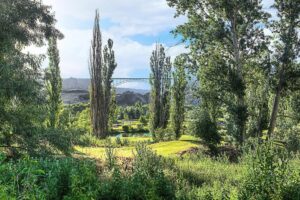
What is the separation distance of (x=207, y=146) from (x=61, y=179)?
13.6 meters

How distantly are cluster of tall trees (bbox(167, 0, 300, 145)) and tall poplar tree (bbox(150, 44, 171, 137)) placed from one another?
48.3 feet

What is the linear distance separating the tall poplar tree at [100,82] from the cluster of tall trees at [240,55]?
1375 cm

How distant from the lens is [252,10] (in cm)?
2289

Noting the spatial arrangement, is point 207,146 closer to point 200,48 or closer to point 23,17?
point 200,48

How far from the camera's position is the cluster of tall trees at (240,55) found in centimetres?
2280

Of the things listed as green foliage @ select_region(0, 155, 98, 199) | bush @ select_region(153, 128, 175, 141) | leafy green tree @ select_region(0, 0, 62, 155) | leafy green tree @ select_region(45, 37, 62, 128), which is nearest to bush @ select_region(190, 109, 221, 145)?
leafy green tree @ select_region(0, 0, 62, 155)

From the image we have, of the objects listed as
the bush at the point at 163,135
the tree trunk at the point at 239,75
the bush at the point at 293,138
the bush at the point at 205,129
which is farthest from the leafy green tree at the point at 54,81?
the bush at the point at 293,138

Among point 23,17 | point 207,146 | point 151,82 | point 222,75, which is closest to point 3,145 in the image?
point 23,17

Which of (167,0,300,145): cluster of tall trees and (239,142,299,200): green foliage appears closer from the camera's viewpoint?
(239,142,299,200): green foliage

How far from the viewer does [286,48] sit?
23688 millimetres

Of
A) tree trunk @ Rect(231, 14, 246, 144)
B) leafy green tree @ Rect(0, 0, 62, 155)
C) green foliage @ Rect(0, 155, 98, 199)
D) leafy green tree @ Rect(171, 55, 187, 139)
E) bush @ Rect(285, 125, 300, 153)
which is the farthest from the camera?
leafy green tree @ Rect(171, 55, 187, 139)

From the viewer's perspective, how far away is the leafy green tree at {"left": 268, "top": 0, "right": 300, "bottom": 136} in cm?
2366

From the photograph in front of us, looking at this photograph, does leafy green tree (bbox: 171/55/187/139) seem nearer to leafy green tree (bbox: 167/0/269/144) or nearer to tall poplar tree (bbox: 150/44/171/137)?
tall poplar tree (bbox: 150/44/171/137)

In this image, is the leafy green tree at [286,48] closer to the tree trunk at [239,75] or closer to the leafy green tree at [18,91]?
the tree trunk at [239,75]
